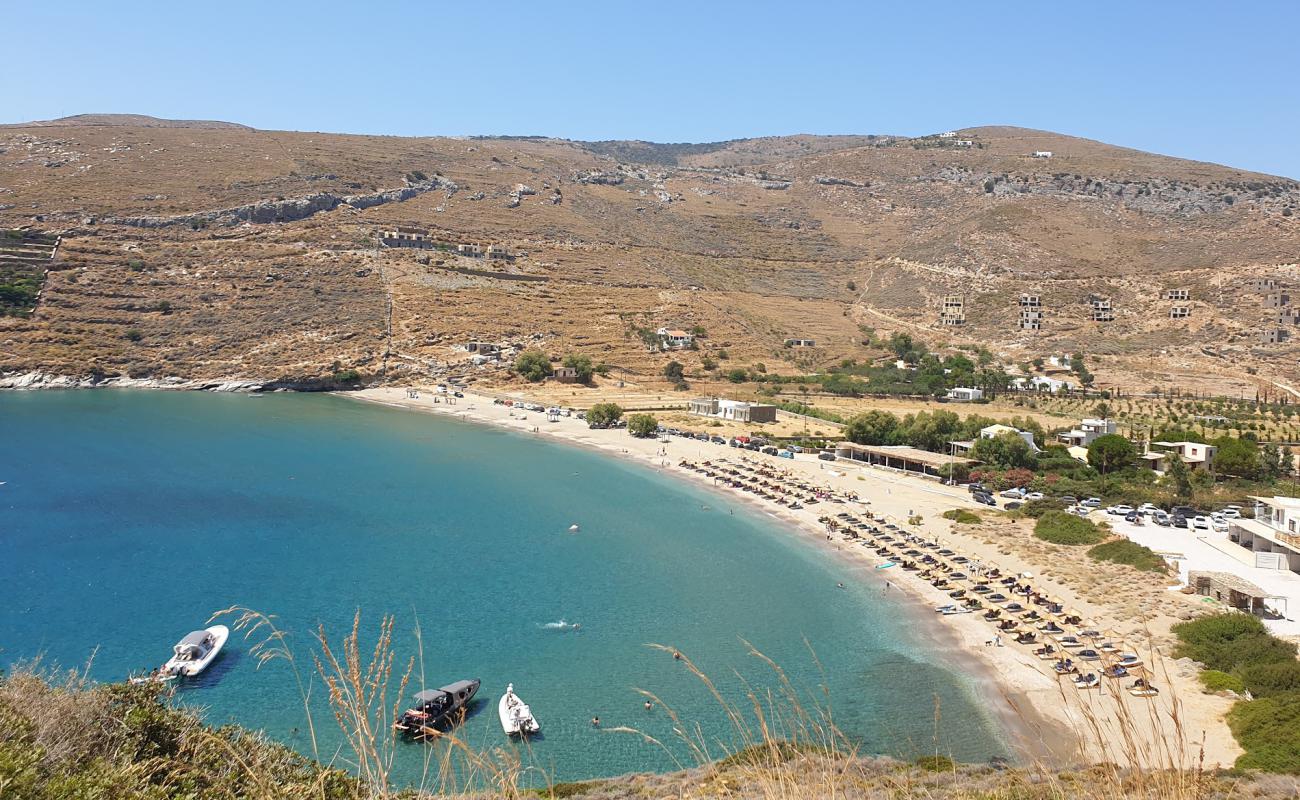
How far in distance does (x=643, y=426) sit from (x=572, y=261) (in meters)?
46.4

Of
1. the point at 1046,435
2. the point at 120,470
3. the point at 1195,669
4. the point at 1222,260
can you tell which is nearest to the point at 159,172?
the point at 120,470

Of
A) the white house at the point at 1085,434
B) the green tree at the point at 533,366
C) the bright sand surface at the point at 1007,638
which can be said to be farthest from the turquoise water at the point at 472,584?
the green tree at the point at 533,366

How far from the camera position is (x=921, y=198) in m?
131

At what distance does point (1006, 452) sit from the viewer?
42438 millimetres

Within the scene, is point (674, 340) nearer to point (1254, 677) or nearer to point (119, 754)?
point (1254, 677)

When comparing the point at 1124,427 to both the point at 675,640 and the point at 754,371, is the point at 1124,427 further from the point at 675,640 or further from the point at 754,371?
the point at 675,640

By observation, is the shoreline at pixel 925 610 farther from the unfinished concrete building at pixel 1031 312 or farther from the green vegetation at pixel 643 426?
the unfinished concrete building at pixel 1031 312

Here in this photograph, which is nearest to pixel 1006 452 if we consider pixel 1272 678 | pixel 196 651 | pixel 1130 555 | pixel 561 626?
pixel 1130 555

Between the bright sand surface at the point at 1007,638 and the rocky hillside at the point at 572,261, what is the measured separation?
21.2 meters

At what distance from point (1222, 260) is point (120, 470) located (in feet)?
338

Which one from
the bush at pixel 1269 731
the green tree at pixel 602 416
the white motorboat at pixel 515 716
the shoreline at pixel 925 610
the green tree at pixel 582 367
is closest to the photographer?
the bush at pixel 1269 731

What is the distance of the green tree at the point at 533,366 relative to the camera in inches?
2849

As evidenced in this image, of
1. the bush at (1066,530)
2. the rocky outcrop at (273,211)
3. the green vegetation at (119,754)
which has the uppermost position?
the rocky outcrop at (273,211)

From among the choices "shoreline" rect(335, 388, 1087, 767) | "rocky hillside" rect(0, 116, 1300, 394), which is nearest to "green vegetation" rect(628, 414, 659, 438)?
"shoreline" rect(335, 388, 1087, 767)
